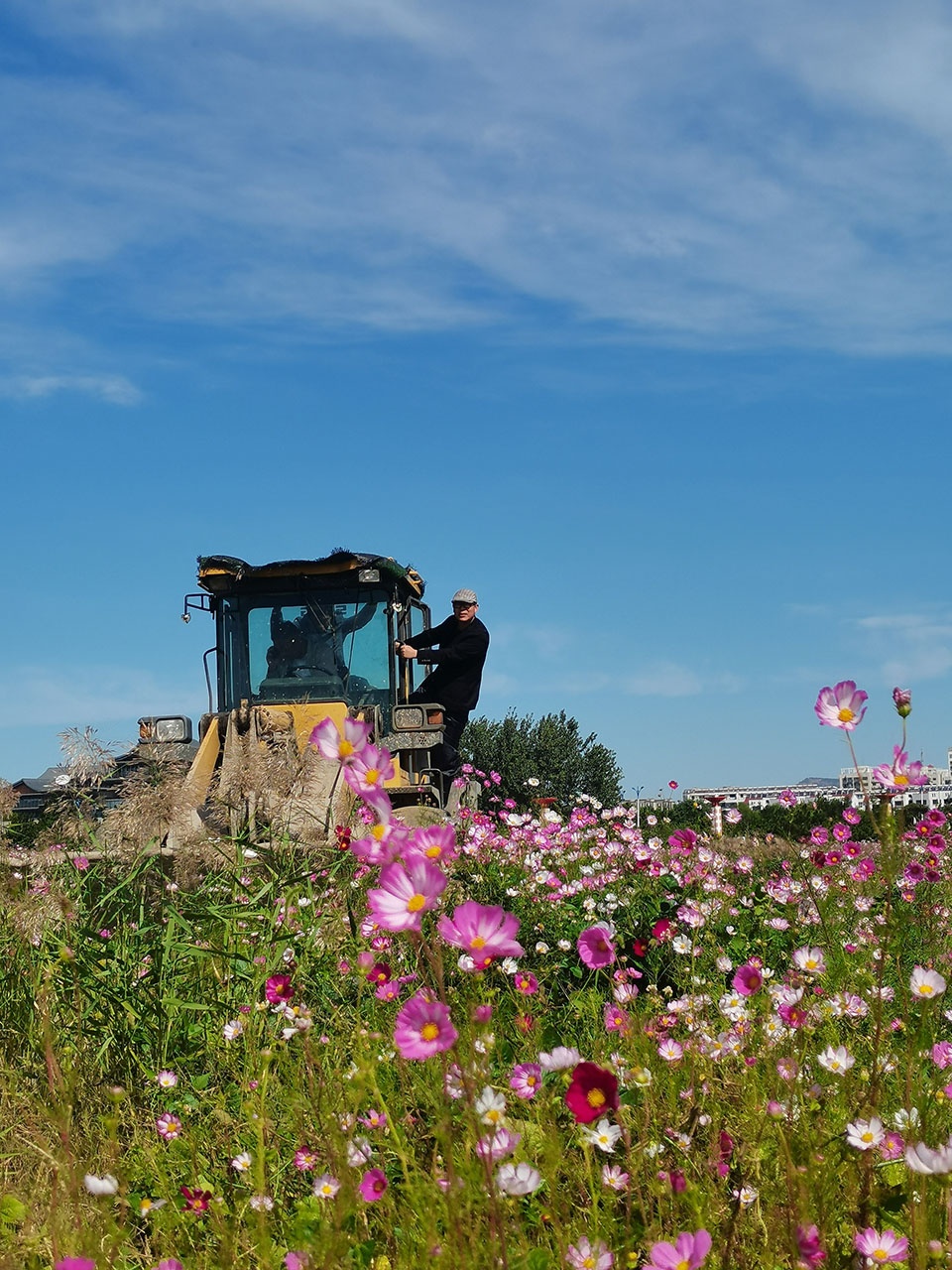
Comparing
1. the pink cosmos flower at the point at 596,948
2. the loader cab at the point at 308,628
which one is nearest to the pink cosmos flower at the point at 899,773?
the pink cosmos flower at the point at 596,948

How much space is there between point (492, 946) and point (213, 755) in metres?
9.40

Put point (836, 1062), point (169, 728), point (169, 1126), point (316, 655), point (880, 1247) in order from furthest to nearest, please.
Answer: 1. point (316, 655)
2. point (169, 728)
3. point (169, 1126)
4. point (836, 1062)
5. point (880, 1247)

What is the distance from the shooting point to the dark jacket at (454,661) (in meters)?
11.8

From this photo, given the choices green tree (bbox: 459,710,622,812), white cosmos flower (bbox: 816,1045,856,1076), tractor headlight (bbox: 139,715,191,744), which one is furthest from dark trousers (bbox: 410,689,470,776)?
green tree (bbox: 459,710,622,812)

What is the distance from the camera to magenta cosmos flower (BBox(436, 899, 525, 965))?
5.98 ft

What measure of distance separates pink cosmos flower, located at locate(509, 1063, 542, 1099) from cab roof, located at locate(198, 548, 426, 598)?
8.88 m

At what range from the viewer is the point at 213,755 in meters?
10.9

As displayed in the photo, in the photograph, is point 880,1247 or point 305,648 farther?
point 305,648

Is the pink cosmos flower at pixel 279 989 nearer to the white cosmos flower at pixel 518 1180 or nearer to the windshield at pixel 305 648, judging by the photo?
the white cosmos flower at pixel 518 1180

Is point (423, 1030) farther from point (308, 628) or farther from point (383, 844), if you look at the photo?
point (308, 628)

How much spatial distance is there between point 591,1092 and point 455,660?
32.6 ft

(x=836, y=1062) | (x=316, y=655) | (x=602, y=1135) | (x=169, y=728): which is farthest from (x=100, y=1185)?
(x=316, y=655)

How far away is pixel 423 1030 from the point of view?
1.91 meters

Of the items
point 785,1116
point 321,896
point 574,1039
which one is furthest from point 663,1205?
point 321,896
